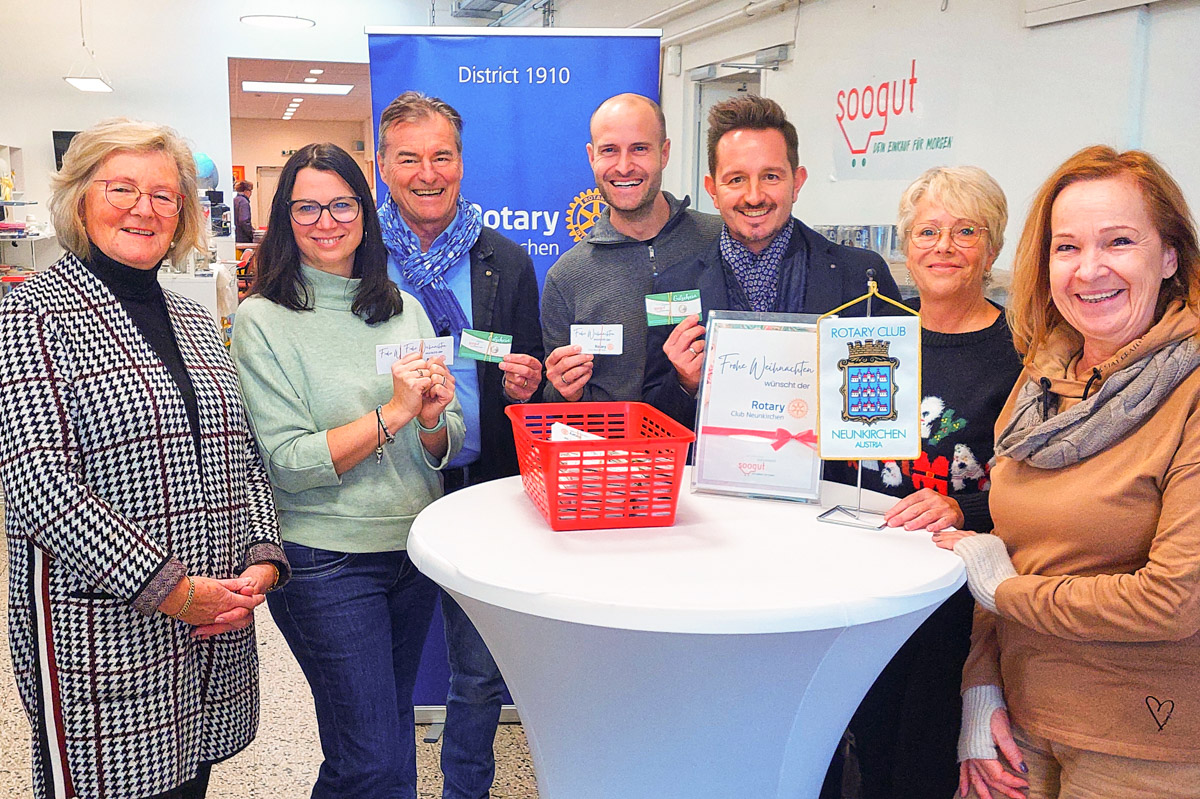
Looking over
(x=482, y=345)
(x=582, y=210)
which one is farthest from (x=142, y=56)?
(x=482, y=345)

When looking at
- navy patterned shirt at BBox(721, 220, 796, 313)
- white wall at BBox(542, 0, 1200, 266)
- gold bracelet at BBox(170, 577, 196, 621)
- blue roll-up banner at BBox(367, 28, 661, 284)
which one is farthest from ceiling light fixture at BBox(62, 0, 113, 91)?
gold bracelet at BBox(170, 577, 196, 621)

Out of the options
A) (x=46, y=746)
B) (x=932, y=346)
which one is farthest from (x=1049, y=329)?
(x=46, y=746)

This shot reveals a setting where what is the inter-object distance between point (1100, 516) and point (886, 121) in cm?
414

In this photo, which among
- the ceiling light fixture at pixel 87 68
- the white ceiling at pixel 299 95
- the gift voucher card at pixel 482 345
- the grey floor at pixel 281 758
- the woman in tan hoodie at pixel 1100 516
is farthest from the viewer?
the white ceiling at pixel 299 95

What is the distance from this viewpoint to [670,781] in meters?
1.44

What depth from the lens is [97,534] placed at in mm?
1502

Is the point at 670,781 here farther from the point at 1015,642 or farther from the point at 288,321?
the point at 288,321

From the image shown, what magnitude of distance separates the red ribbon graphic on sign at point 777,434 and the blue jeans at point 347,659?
726mm

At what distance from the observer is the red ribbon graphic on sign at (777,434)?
1755 millimetres

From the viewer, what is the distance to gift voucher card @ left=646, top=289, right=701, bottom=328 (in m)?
2.01

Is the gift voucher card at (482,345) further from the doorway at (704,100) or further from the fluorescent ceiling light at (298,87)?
the fluorescent ceiling light at (298,87)

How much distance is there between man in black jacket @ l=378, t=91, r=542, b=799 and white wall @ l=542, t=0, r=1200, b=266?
2631 millimetres

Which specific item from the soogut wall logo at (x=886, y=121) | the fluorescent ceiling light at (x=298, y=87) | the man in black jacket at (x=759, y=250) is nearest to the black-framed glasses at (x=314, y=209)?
the man in black jacket at (x=759, y=250)

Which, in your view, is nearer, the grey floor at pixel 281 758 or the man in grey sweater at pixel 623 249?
the man in grey sweater at pixel 623 249
